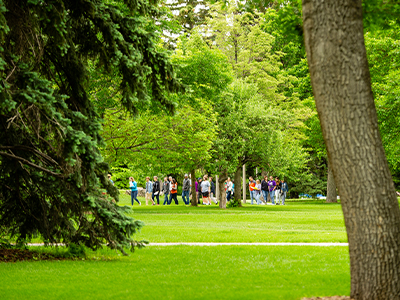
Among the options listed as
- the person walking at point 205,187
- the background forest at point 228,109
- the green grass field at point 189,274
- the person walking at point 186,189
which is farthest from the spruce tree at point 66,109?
the person walking at point 186,189

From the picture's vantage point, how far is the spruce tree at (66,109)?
9.10 metres

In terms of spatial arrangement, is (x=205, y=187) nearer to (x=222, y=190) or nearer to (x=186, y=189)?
(x=186, y=189)

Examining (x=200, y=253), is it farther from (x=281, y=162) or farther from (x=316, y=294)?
(x=281, y=162)

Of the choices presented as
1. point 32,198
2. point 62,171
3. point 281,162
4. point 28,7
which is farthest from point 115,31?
point 281,162

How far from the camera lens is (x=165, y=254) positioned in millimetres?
10961

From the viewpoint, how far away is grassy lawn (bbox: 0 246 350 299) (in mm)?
7230

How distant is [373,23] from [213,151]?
876 inches

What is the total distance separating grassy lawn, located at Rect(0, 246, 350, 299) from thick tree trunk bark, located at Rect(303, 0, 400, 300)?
4.18 feet

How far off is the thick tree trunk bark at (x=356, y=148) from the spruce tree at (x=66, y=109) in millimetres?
4191

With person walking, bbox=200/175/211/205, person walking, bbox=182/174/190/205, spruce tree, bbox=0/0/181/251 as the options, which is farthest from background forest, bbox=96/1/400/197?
person walking, bbox=182/174/190/205

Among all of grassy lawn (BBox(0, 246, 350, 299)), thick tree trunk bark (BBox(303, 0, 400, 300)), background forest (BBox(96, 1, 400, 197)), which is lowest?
grassy lawn (BBox(0, 246, 350, 299))

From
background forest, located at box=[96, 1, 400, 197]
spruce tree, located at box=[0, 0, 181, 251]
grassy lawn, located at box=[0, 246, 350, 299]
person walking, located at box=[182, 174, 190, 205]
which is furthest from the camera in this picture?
person walking, located at box=[182, 174, 190, 205]

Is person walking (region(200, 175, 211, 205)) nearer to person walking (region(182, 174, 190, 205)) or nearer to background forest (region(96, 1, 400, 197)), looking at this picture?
person walking (region(182, 174, 190, 205))

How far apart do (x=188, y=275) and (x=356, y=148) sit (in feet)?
12.2
